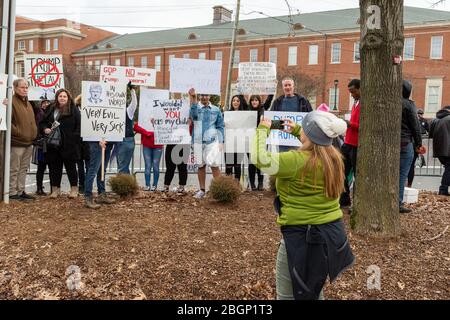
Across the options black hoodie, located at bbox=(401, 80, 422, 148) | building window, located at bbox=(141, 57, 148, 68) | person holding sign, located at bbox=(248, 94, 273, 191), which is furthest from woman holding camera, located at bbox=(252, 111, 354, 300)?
building window, located at bbox=(141, 57, 148, 68)

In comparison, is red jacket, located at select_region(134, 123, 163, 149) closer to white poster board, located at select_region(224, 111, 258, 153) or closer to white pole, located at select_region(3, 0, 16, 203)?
white poster board, located at select_region(224, 111, 258, 153)

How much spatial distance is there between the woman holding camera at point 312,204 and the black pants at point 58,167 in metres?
4.93

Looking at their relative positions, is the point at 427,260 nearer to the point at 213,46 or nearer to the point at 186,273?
the point at 186,273

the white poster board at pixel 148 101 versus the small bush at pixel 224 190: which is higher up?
the white poster board at pixel 148 101

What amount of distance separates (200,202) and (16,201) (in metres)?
2.67

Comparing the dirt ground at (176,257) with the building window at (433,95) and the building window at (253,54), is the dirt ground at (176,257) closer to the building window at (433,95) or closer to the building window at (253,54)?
the building window at (433,95)

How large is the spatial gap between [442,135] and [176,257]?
698 centimetres

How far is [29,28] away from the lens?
7369 centimetres

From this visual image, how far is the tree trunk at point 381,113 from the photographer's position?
490cm

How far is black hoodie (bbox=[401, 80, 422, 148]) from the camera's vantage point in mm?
6301

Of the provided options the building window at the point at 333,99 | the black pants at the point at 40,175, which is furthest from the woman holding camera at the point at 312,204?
the building window at the point at 333,99

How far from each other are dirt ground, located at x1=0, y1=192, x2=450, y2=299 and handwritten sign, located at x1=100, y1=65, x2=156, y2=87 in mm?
2907

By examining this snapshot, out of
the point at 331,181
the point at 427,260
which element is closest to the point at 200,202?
the point at 427,260

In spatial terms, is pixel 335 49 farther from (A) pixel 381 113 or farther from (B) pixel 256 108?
(A) pixel 381 113
